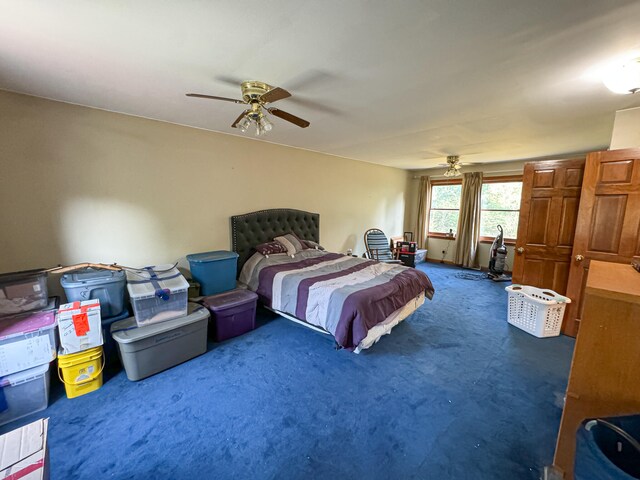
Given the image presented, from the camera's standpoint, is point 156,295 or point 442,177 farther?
point 442,177

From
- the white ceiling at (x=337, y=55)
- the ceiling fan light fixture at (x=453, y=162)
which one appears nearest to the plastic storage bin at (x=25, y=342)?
the white ceiling at (x=337, y=55)

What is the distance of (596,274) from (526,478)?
1226 mm

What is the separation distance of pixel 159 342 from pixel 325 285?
5.34 ft

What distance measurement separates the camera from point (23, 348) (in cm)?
182

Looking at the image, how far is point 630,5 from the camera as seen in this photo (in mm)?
1175

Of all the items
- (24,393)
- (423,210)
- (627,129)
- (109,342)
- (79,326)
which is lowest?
(24,393)

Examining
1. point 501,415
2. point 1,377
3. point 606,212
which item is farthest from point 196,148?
point 606,212

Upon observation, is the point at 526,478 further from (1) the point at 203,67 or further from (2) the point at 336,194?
(2) the point at 336,194

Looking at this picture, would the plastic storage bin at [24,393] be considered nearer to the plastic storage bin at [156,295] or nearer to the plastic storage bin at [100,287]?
the plastic storage bin at [100,287]

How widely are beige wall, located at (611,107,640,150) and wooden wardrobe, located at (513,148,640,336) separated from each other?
0.44 feet

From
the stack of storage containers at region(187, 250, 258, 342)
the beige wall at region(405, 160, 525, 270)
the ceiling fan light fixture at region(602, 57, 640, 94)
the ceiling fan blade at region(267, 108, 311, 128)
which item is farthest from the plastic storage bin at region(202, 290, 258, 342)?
the beige wall at region(405, 160, 525, 270)

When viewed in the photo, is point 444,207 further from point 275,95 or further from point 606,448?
point 606,448

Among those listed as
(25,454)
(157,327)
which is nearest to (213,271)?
(157,327)

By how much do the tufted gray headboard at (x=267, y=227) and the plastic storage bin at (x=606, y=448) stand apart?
356cm
